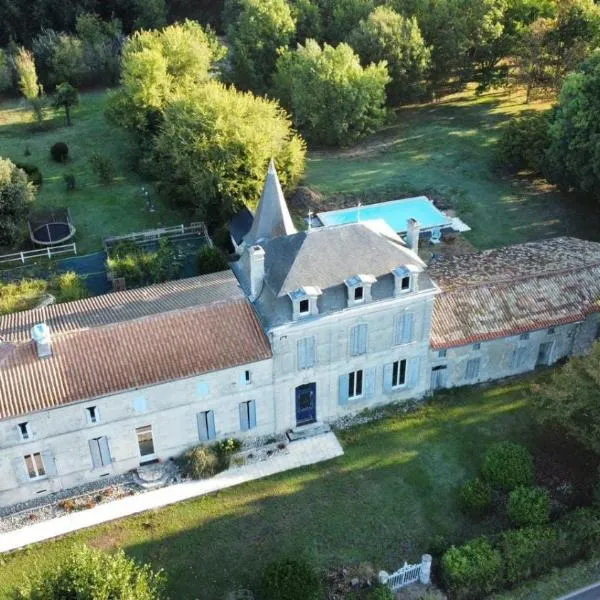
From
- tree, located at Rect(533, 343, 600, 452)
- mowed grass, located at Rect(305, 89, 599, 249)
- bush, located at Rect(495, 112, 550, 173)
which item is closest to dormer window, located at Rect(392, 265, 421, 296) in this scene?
tree, located at Rect(533, 343, 600, 452)

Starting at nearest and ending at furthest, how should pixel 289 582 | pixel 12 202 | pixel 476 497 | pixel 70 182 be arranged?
pixel 289 582 < pixel 476 497 < pixel 12 202 < pixel 70 182

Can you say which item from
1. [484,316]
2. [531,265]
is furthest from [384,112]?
[484,316]

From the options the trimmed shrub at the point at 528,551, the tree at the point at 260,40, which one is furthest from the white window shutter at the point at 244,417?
the tree at the point at 260,40

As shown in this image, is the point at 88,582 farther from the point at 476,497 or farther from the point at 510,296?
the point at 510,296

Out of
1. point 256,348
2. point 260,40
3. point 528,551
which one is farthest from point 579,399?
point 260,40

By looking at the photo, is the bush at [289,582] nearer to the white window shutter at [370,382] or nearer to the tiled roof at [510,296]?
the white window shutter at [370,382]

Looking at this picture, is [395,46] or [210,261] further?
[395,46]

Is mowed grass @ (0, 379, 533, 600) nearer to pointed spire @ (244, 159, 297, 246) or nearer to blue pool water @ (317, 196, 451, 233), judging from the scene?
pointed spire @ (244, 159, 297, 246)
